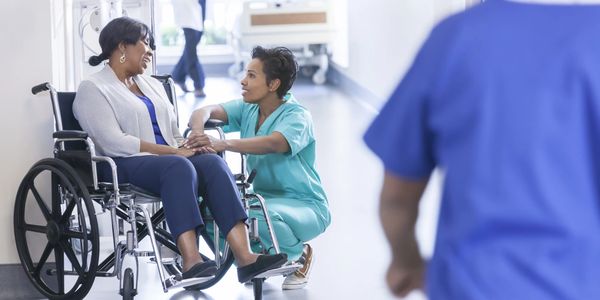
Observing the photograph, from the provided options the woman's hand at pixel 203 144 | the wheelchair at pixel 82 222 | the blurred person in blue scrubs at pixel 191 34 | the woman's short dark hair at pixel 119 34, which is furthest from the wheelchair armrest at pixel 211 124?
the blurred person in blue scrubs at pixel 191 34

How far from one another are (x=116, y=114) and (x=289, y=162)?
62 centimetres

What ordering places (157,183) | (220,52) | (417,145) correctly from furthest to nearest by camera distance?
(220,52) < (157,183) < (417,145)

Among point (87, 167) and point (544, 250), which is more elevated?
point (544, 250)

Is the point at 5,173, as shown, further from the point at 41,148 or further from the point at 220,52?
the point at 220,52

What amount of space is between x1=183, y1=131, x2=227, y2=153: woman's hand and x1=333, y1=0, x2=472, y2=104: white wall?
2663 millimetres

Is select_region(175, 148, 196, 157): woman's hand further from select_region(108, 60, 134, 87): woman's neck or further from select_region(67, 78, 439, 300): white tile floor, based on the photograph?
select_region(67, 78, 439, 300): white tile floor

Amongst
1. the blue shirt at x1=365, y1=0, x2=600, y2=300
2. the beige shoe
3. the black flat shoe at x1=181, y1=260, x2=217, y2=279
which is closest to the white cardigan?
the black flat shoe at x1=181, y1=260, x2=217, y2=279

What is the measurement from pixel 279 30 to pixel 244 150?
6283 mm

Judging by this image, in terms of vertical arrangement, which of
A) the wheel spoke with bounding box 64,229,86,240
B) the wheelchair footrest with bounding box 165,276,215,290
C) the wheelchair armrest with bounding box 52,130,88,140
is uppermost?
the wheelchair armrest with bounding box 52,130,88,140

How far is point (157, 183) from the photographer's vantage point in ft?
11.8

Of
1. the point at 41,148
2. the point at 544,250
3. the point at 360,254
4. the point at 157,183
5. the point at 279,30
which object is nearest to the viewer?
the point at 544,250

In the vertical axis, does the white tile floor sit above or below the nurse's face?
below

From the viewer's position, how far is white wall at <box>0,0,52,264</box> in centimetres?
393

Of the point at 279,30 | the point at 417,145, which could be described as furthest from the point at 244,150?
the point at 279,30
